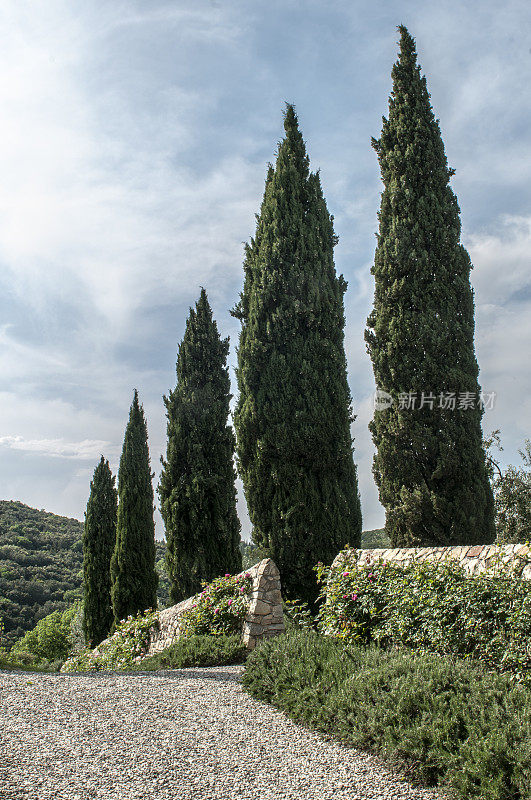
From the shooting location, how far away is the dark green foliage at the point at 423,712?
3414mm

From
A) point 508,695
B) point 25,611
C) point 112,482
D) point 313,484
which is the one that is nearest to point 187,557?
point 313,484

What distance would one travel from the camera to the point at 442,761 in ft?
12.0

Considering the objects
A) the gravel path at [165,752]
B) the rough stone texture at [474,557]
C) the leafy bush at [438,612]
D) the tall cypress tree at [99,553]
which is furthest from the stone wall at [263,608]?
the tall cypress tree at [99,553]

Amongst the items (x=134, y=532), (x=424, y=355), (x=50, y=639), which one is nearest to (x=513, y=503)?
(x=424, y=355)

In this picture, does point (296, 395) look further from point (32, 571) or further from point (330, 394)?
point (32, 571)

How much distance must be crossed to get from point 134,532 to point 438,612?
11446 mm

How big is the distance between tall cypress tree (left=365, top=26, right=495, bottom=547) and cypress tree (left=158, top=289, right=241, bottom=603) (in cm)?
368

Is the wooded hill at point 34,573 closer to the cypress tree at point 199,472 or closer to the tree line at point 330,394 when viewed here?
the cypress tree at point 199,472

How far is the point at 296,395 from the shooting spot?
34.4 feet

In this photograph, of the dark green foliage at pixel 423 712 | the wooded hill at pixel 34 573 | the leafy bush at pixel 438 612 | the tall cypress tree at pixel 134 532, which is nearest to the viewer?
the dark green foliage at pixel 423 712

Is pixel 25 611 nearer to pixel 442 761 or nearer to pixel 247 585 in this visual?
pixel 247 585

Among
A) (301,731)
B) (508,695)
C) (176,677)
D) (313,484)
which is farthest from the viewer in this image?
(313,484)

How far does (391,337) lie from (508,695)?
7.87m

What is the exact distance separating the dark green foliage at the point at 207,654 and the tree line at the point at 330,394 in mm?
2444
